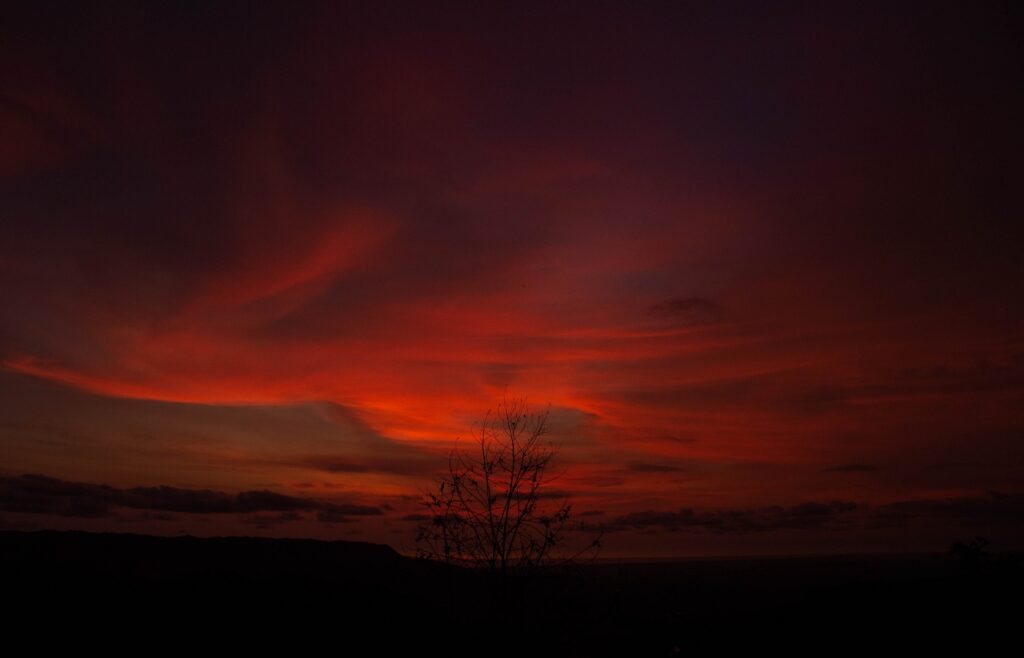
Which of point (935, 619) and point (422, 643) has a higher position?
point (935, 619)

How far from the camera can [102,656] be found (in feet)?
69.5

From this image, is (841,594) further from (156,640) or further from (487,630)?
(156,640)

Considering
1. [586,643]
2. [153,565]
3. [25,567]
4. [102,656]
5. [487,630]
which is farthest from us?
[153,565]

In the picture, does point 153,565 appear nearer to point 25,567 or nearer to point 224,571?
point 25,567


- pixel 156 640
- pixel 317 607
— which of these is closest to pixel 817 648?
pixel 317 607

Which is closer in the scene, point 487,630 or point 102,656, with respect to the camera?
point 102,656

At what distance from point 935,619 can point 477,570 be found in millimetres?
13918

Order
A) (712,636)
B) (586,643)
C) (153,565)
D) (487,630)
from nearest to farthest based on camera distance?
(487,630) → (712,636) → (586,643) → (153,565)

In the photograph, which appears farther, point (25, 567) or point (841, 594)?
point (25, 567)

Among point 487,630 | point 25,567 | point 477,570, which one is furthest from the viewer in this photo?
point 25,567

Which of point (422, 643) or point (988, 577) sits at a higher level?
point (988, 577)

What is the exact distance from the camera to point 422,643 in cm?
2581

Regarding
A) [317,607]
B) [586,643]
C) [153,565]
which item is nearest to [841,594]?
[586,643]

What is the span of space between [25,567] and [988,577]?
38242 millimetres
